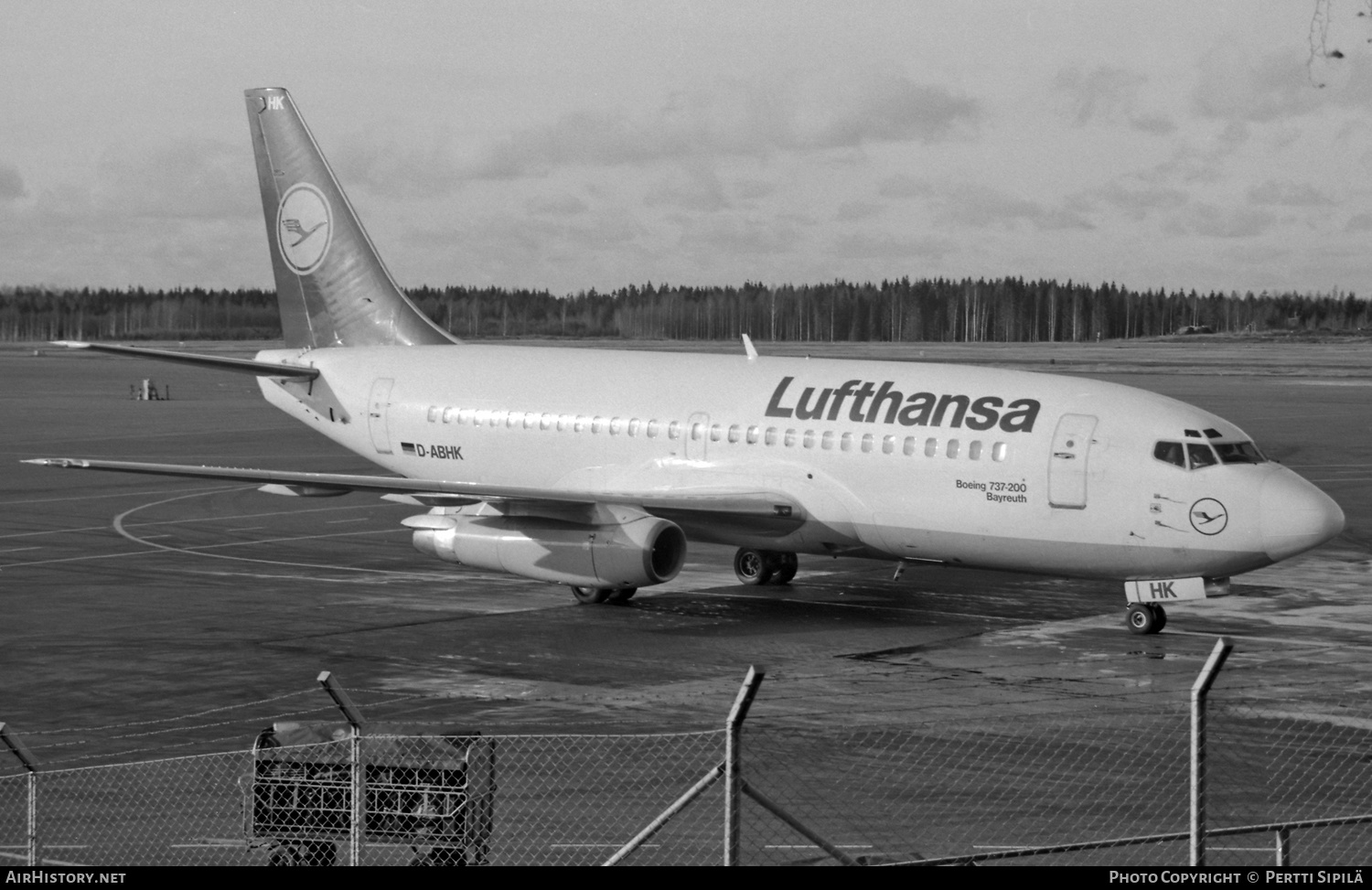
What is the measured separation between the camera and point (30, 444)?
6119cm

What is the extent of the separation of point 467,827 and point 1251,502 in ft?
51.8

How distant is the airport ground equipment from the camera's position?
13023mm

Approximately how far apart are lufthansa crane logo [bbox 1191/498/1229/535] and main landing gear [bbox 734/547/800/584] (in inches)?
346

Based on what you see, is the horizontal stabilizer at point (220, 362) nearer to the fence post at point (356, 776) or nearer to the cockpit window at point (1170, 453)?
the cockpit window at point (1170, 453)

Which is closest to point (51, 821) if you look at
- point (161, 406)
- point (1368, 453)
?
point (1368, 453)


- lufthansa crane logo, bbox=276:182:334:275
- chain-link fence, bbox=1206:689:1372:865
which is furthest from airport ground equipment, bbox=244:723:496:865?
lufthansa crane logo, bbox=276:182:334:275

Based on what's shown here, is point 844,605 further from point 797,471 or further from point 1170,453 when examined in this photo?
point 1170,453

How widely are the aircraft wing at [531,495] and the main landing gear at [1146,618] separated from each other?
5.63 metres

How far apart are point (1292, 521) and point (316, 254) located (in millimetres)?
22587

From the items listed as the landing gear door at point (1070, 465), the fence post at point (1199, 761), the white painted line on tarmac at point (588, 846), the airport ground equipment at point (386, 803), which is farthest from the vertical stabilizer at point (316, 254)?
the fence post at point (1199, 761)

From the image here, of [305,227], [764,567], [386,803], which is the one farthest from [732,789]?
[305,227]

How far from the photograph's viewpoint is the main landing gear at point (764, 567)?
32.0 m

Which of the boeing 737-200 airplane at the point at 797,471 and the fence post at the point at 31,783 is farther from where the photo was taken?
the boeing 737-200 airplane at the point at 797,471

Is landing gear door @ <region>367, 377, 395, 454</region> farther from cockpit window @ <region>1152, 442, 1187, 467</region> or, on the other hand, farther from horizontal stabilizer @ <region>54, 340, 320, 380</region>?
cockpit window @ <region>1152, 442, 1187, 467</region>
